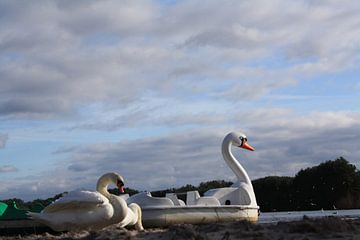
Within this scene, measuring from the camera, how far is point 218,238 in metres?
12.9

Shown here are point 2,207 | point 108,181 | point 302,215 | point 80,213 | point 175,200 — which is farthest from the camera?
point 175,200

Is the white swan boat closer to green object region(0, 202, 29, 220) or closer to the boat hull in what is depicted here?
the boat hull

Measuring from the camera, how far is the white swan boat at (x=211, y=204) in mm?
24094

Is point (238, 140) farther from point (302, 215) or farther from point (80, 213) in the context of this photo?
point (80, 213)

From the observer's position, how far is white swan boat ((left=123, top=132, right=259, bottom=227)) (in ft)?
79.0

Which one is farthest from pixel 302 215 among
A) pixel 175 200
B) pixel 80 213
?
pixel 80 213

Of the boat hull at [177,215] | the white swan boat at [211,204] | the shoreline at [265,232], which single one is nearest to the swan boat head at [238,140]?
the white swan boat at [211,204]

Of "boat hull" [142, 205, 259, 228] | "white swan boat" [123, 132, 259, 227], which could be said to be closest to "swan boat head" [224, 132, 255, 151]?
"white swan boat" [123, 132, 259, 227]

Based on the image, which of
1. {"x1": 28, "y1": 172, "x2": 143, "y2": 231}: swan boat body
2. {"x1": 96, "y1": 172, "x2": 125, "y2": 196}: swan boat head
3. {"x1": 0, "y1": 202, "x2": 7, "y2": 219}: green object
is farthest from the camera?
{"x1": 0, "y1": 202, "x2": 7, "y2": 219}: green object

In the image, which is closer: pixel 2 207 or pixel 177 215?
pixel 2 207

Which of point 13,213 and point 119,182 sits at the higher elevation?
point 119,182

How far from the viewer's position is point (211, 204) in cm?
2628

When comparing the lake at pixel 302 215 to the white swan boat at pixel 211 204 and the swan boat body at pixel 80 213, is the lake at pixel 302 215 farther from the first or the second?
the swan boat body at pixel 80 213

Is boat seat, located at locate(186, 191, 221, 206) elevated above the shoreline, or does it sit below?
above
